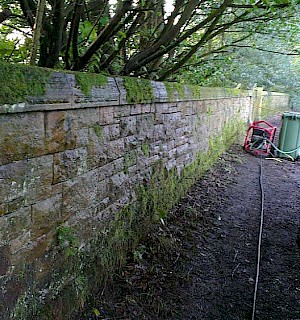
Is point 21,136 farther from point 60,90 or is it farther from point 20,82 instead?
point 60,90

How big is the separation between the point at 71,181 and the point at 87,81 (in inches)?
28.4

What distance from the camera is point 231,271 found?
370cm

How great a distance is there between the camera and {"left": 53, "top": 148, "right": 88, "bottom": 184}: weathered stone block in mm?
2367

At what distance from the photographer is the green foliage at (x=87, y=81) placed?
255 centimetres

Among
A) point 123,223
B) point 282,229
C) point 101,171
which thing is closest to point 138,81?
point 101,171

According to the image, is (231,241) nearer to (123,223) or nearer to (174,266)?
(174,266)

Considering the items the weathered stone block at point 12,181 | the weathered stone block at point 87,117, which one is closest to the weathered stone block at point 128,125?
the weathered stone block at point 87,117

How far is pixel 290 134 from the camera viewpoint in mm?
9664

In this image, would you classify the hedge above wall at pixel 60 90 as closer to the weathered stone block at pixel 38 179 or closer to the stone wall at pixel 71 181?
the stone wall at pixel 71 181

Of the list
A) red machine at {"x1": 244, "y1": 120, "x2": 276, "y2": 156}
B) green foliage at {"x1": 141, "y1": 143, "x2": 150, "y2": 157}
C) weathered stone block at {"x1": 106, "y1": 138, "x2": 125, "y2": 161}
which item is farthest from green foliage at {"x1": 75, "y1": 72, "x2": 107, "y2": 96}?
red machine at {"x1": 244, "y1": 120, "x2": 276, "y2": 156}

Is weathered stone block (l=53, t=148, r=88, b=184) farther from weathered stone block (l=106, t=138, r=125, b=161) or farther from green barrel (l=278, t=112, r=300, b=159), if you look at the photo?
green barrel (l=278, t=112, r=300, b=159)

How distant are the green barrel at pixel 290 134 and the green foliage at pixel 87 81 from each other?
7911 millimetres

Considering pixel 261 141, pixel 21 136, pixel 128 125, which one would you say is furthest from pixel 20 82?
pixel 261 141

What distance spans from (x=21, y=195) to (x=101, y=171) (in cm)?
100
